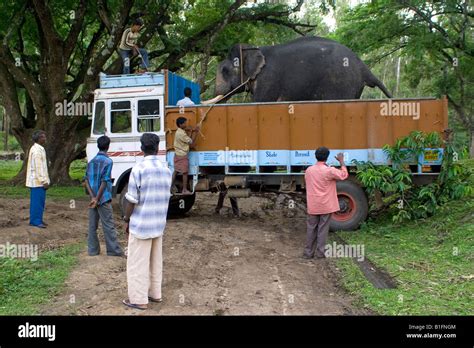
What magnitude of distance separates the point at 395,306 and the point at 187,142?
551 centimetres

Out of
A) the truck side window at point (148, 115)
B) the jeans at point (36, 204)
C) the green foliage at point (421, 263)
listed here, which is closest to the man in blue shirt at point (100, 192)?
the jeans at point (36, 204)

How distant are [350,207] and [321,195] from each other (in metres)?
2.19

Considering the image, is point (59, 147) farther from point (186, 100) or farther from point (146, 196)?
point (146, 196)

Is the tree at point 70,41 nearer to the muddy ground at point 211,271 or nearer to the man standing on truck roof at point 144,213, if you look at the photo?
the muddy ground at point 211,271

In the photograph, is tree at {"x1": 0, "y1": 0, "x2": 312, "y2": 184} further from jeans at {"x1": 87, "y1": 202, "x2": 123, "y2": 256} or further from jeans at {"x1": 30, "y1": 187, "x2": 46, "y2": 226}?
jeans at {"x1": 87, "y1": 202, "x2": 123, "y2": 256}

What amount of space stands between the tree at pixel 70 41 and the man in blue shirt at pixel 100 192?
8149 mm

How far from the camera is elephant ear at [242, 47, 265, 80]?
37.6 feet

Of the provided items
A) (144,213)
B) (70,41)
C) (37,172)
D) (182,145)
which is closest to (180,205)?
(182,145)

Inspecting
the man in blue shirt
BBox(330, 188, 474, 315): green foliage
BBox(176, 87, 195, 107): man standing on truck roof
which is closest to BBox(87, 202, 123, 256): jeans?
the man in blue shirt

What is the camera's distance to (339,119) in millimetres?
9133

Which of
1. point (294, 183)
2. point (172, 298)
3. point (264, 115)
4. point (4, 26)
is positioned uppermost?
point (4, 26)

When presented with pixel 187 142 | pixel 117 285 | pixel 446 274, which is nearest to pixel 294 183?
pixel 187 142

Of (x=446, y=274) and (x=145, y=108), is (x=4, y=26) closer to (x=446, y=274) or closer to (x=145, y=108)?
(x=145, y=108)

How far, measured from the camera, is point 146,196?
16.1ft
